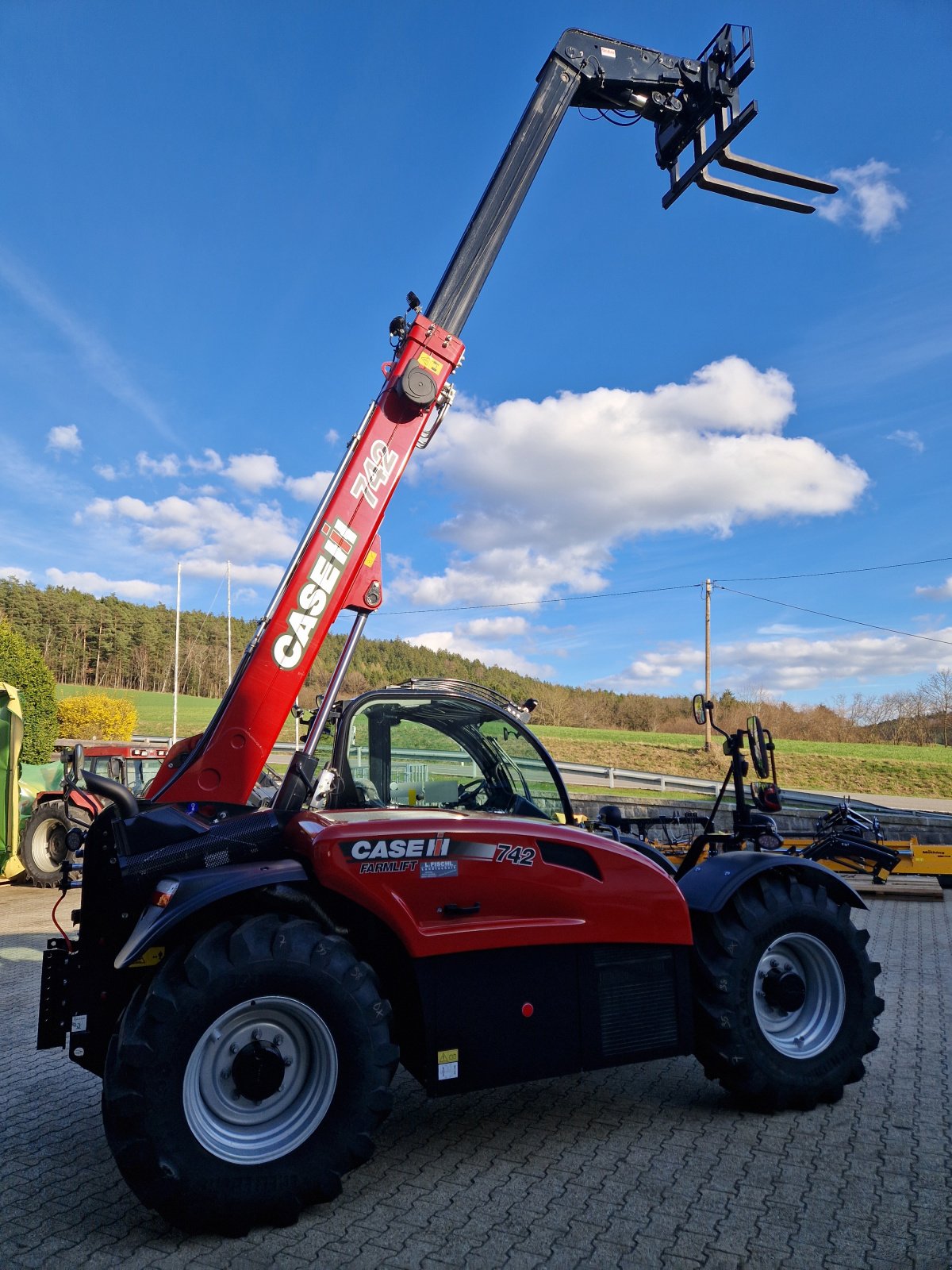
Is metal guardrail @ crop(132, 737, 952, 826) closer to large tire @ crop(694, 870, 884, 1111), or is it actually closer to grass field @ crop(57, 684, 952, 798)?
grass field @ crop(57, 684, 952, 798)

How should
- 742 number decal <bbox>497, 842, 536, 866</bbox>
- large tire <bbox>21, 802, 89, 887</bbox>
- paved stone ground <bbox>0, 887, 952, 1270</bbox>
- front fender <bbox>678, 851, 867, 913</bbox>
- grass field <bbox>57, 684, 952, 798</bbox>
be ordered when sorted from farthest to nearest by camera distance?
grass field <bbox>57, 684, 952, 798</bbox> < large tire <bbox>21, 802, 89, 887</bbox> < front fender <bbox>678, 851, 867, 913</bbox> < 742 number decal <bbox>497, 842, 536, 866</bbox> < paved stone ground <bbox>0, 887, 952, 1270</bbox>

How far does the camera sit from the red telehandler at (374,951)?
332cm

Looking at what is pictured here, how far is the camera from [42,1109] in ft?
14.9

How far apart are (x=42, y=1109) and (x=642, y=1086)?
315 cm

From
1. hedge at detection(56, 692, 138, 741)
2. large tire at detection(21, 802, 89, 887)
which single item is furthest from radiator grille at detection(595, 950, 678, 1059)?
hedge at detection(56, 692, 138, 741)

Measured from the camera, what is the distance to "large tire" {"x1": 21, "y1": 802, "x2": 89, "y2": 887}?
1262 cm

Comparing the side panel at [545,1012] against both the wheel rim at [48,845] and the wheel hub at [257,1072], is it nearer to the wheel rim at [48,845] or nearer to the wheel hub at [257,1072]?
the wheel hub at [257,1072]

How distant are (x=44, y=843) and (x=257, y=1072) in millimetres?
10864

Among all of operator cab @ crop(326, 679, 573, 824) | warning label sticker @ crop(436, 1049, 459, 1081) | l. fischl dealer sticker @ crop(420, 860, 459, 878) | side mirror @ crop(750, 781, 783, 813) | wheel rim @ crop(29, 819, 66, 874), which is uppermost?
operator cab @ crop(326, 679, 573, 824)

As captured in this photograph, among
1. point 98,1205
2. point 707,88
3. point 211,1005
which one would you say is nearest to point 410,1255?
point 211,1005

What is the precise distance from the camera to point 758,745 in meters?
5.66

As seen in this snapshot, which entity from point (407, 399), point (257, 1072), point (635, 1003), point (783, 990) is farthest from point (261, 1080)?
point (407, 399)

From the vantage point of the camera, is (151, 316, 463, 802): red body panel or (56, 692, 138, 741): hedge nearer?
(151, 316, 463, 802): red body panel

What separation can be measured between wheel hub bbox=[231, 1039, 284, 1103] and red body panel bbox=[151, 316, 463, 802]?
7.16 feet
